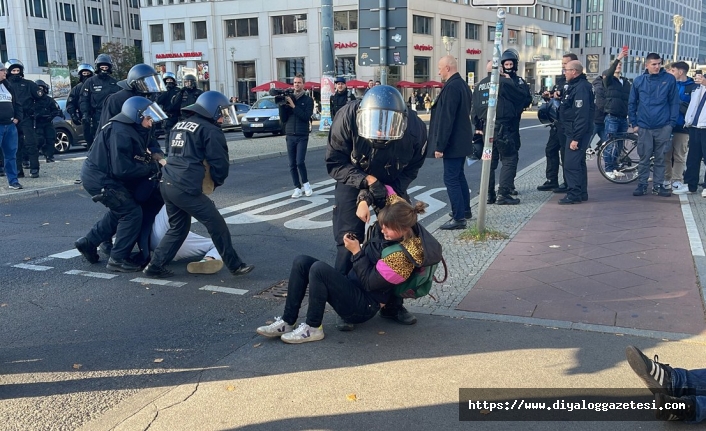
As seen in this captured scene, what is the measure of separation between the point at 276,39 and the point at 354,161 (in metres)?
58.5

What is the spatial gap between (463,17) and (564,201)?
61.3m

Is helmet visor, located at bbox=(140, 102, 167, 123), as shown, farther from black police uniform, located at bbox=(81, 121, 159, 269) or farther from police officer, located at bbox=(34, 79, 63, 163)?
police officer, located at bbox=(34, 79, 63, 163)

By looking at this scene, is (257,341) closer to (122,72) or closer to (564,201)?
(564,201)

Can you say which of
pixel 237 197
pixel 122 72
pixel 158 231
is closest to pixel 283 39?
pixel 122 72

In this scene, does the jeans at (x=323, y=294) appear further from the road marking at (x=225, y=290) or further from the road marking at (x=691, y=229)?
the road marking at (x=691, y=229)

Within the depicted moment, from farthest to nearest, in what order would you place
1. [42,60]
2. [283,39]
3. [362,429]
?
[42,60] → [283,39] → [362,429]

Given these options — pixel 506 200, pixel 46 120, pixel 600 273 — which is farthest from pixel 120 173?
pixel 46 120

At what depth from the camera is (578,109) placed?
8656 mm

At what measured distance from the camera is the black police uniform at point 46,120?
13.4m

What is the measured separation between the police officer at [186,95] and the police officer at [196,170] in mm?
7420

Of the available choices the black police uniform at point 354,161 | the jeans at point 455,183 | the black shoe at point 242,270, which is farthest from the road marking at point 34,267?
the jeans at point 455,183

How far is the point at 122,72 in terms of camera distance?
6256cm

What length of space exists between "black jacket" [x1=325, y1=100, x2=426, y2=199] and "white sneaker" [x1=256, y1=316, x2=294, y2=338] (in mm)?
1116

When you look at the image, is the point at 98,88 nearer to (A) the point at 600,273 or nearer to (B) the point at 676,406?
(A) the point at 600,273
